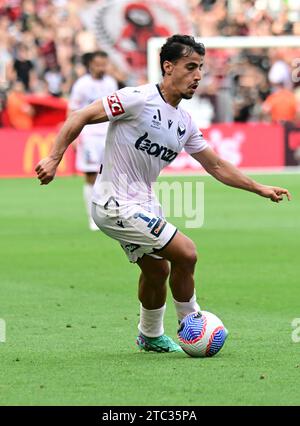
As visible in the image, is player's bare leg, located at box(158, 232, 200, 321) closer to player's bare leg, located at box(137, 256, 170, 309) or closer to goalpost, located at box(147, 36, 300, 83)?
player's bare leg, located at box(137, 256, 170, 309)

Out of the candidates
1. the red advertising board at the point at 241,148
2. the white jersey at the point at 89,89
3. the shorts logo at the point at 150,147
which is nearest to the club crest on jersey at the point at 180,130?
the shorts logo at the point at 150,147

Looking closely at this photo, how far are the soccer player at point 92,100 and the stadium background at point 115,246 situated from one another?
3.04ft

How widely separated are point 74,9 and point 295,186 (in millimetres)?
11224

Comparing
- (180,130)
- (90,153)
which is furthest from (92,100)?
(180,130)

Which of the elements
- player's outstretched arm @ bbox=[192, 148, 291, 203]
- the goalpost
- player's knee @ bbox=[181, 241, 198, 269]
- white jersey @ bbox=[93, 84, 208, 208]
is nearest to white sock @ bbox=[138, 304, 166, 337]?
player's knee @ bbox=[181, 241, 198, 269]

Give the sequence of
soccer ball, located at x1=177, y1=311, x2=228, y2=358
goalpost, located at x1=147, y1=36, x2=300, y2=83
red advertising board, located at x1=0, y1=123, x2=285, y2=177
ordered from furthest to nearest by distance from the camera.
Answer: goalpost, located at x1=147, y1=36, x2=300, y2=83, red advertising board, located at x1=0, y1=123, x2=285, y2=177, soccer ball, located at x1=177, y1=311, x2=228, y2=358

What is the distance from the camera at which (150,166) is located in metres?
8.60

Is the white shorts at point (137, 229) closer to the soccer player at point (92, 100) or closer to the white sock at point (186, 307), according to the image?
the white sock at point (186, 307)

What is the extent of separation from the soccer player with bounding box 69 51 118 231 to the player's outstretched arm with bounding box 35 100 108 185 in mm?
9561

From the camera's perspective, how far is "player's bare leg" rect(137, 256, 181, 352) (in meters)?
8.69

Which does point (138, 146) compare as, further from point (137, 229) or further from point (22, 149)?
point (22, 149)

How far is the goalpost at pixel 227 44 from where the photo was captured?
103 ft
